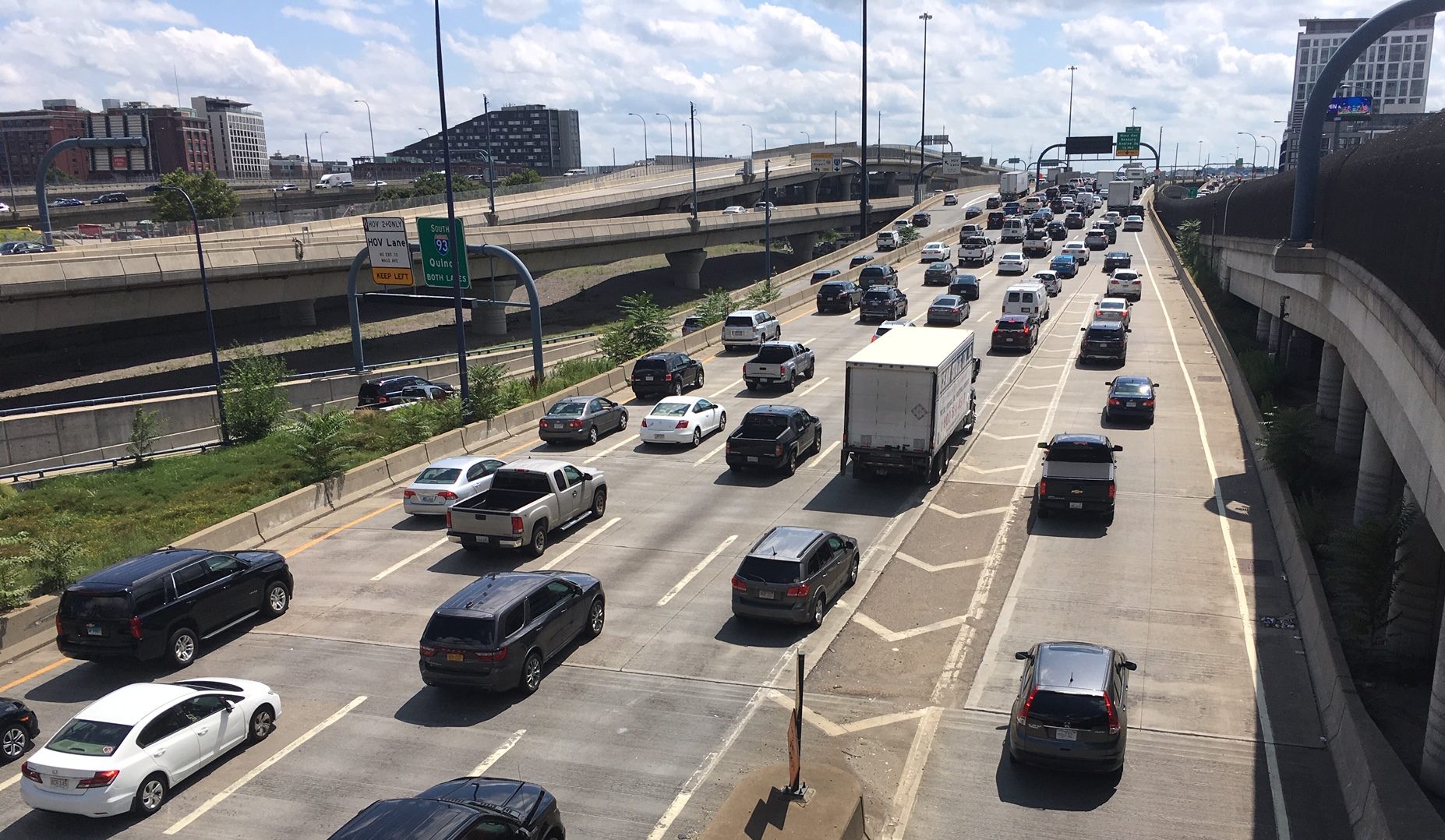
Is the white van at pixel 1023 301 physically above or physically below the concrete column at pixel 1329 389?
above

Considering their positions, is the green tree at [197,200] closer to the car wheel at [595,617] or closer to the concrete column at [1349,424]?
the car wheel at [595,617]

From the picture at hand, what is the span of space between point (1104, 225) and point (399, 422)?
7061cm

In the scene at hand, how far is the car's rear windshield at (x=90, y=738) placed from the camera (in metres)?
12.6

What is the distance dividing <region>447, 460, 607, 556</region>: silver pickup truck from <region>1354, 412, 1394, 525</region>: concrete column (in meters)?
15.7

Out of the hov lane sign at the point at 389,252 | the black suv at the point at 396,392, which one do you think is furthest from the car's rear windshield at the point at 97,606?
the hov lane sign at the point at 389,252

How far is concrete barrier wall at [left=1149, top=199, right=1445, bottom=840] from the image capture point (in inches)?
432

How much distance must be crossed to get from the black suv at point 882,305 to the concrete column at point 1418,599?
3550 cm

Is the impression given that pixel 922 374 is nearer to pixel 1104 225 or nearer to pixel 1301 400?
pixel 1301 400

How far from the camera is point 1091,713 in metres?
13.0

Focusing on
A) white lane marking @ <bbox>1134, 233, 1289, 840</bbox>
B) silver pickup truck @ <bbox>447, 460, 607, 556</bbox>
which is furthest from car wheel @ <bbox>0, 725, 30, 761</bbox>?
white lane marking @ <bbox>1134, 233, 1289, 840</bbox>

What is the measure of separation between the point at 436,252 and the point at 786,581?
82.0 ft

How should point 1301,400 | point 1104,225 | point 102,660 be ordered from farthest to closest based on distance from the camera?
1. point 1104,225
2. point 1301,400
3. point 102,660

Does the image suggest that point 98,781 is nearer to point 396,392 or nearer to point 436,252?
point 396,392

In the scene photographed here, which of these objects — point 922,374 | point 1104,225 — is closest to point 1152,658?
point 922,374
